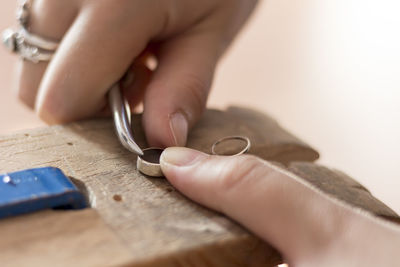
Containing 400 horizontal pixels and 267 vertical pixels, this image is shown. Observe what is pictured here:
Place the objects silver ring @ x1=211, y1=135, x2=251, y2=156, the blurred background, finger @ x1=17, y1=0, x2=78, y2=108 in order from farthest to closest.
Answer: the blurred background
finger @ x1=17, y1=0, x2=78, y2=108
silver ring @ x1=211, y1=135, x2=251, y2=156

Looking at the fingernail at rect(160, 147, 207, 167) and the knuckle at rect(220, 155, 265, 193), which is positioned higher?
the knuckle at rect(220, 155, 265, 193)

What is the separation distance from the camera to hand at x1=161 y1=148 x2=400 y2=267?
19.4 inches

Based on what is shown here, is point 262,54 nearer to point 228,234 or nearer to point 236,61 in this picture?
point 236,61

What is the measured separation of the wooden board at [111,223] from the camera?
1.44ft

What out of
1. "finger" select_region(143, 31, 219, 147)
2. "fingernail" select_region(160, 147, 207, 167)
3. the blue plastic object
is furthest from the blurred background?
the blue plastic object

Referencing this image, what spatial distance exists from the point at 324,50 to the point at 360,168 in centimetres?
46

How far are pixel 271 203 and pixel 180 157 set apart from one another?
136mm

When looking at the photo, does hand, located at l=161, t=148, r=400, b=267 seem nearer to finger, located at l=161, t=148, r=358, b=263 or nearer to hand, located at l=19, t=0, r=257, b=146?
finger, located at l=161, t=148, r=358, b=263

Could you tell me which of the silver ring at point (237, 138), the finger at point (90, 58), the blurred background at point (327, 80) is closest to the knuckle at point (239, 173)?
the silver ring at point (237, 138)

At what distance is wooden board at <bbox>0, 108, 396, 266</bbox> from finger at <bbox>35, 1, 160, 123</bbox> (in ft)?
0.31

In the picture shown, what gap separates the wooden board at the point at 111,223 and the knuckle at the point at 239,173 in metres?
0.04

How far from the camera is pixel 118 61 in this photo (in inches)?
30.6

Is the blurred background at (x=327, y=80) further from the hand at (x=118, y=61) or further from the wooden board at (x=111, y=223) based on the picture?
the wooden board at (x=111, y=223)

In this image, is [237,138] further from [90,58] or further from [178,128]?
[90,58]
